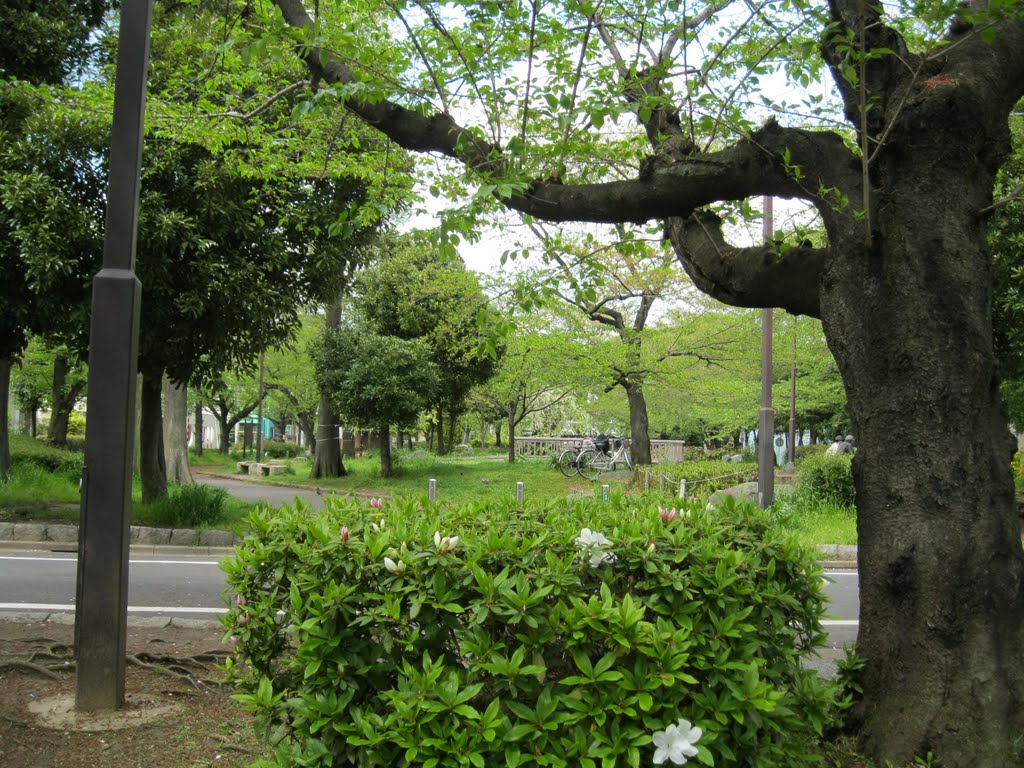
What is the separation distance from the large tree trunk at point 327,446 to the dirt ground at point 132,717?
20.3m

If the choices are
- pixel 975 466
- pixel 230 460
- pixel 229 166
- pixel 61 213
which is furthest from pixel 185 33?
pixel 230 460

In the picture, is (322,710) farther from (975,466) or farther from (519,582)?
(975,466)

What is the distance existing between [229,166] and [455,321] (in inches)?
560

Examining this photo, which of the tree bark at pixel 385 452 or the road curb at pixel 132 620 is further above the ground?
the tree bark at pixel 385 452

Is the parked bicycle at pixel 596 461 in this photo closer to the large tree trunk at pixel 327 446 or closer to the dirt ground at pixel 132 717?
the large tree trunk at pixel 327 446

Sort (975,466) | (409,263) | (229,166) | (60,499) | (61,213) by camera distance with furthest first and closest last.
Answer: (409,263) < (60,499) < (61,213) < (229,166) < (975,466)

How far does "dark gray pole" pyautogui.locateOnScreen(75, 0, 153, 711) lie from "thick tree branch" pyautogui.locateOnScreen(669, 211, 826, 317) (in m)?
3.23

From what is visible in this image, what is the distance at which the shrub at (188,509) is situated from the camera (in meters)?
13.5

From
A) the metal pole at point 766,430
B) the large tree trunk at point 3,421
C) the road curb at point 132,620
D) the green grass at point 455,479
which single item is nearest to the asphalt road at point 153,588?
the road curb at point 132,620

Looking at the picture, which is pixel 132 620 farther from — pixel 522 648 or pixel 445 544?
pixel 522 648

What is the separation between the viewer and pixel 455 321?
22.2 metres

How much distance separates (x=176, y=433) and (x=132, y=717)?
16.9 meters

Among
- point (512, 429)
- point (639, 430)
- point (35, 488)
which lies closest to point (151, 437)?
point (35, 488)

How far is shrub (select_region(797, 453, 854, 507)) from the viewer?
53.5 ft
